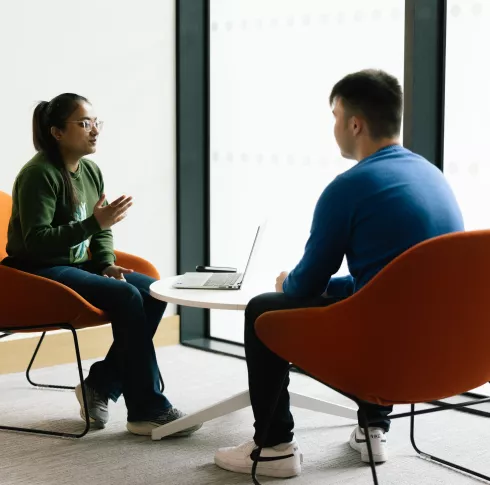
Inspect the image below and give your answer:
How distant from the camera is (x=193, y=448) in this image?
2.95 m

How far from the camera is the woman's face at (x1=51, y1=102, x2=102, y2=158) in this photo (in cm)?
326

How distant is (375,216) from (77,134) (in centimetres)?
141

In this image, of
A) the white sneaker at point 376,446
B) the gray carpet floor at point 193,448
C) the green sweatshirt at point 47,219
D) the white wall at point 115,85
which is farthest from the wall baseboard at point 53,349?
the white sneaker at point 376,446

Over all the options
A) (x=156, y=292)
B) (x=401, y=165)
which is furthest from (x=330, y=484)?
(x=401, y=165)

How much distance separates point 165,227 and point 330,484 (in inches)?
85.9

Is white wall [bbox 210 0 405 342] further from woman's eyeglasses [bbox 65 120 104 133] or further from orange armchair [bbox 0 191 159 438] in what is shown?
orange armchair [bbox 0 191 159 438]

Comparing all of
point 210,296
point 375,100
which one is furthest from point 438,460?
point 375,100

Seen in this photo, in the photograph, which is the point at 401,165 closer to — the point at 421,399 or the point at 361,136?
the point at 361,136

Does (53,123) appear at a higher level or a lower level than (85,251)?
higher

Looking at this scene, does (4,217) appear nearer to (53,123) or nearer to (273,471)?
(53,123)

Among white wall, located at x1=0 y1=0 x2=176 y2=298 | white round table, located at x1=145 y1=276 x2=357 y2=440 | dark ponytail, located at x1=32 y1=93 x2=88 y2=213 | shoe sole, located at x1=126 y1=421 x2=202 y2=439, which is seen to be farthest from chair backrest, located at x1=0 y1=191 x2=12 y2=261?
shoe sole, located at x1=126 y1=421 x2=202 y2=439

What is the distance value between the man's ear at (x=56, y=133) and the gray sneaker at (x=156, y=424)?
1080 mm

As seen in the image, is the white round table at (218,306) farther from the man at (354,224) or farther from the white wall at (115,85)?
the white wall at (115,85)

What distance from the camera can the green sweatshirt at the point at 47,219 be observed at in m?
3.07
